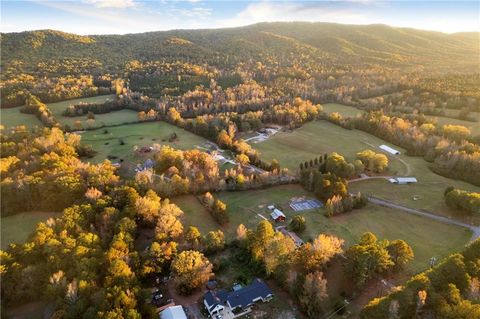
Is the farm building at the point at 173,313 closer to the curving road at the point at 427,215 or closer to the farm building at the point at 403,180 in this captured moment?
the curving road at the point at 427,215

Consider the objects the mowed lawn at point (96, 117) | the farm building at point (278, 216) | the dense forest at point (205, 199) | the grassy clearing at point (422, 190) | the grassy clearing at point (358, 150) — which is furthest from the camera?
the mowed lawn at point (96, 117)

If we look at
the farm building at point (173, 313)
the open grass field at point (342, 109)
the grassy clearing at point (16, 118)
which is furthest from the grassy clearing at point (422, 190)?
the grassy clearing at point (16, 118)

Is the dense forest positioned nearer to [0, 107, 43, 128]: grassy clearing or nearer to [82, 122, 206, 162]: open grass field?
[82, 122, 206, 162]: open grass field

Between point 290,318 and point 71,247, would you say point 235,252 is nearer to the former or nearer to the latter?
point 290,318

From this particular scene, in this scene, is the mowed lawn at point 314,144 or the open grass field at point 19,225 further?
the mowed lawn at point 314,144

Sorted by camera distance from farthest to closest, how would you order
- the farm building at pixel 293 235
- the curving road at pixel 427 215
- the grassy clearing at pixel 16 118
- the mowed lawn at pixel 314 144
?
the grassy clearing at pixel 16 118 → the mowed lawn at pixel 314 144 → the curving road at pixel 427 215 → the farm building at pixel 293 235
